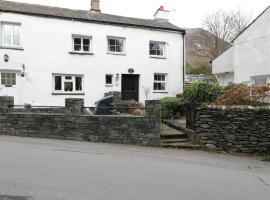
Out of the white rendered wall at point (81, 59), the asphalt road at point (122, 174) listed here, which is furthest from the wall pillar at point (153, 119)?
the white rendered wall at point (81, 59)

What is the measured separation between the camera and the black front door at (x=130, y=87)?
27.7 metres

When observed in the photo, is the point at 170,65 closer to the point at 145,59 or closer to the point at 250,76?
the point at 145,59

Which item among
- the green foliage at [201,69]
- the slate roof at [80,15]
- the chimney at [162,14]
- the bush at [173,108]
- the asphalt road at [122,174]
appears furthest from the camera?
the green foliage at [201,69]

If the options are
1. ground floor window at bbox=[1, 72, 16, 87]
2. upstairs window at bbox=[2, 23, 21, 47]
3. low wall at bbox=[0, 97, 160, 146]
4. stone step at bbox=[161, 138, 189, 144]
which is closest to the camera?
low wall at bbox=[0, 97, 160, 146]

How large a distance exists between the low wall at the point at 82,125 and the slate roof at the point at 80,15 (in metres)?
9.49

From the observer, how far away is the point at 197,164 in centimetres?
1151

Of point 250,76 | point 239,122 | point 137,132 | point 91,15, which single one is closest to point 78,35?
point 91,15

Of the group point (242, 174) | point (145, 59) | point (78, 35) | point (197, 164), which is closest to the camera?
point (242, 174)

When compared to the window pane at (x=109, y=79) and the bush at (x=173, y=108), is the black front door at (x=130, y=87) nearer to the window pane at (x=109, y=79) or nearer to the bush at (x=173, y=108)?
the window pane at (x=109, y=79)

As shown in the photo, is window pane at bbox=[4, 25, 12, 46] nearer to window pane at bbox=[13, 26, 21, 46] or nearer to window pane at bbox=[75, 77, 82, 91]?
window pane at bbox=[13, 26, 21, 46]

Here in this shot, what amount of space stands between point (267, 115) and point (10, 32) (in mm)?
16182

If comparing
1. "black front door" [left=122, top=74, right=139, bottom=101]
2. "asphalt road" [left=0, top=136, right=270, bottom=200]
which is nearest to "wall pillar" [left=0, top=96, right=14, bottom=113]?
"asphalt road" [left=0, top=136, right=270, bottom=200]

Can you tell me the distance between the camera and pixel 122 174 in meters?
9.04

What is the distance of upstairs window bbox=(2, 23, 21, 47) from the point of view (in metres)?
24.0
